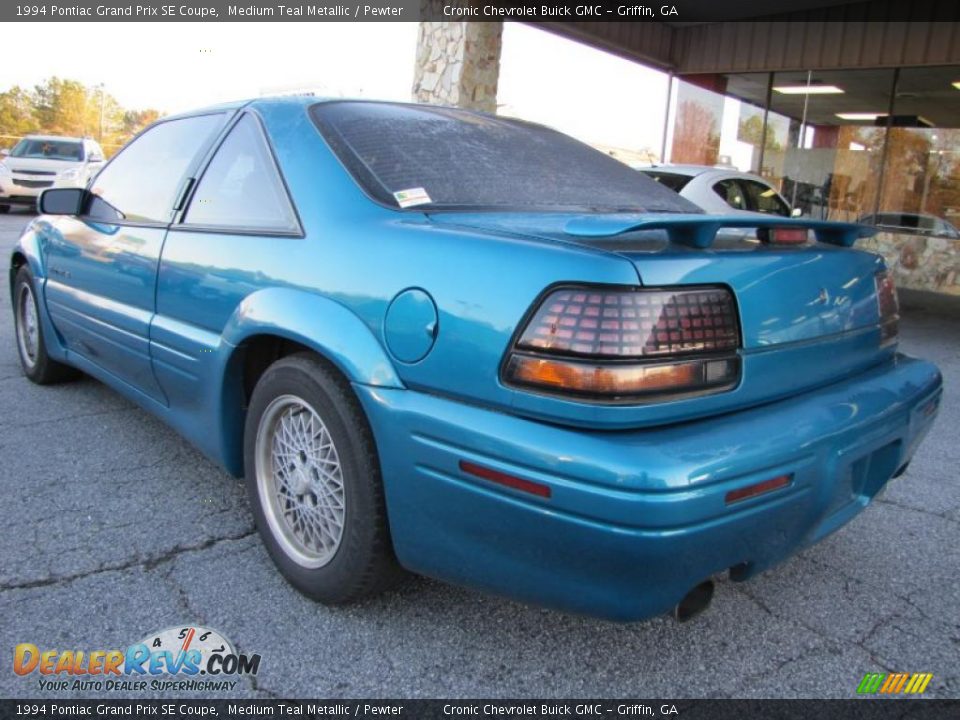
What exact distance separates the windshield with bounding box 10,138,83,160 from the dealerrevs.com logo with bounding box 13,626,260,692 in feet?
57.0

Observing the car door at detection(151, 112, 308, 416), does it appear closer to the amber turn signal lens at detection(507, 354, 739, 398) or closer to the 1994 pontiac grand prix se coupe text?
the 1994 pontiac grand prix se coupe text

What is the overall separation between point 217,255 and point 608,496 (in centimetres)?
163

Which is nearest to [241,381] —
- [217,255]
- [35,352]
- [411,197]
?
[217,255]

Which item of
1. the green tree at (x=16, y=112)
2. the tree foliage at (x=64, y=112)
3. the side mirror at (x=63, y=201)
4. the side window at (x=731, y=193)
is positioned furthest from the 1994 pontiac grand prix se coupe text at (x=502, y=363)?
the green tree at (x=16, y=112)

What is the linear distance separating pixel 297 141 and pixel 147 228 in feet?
3.05

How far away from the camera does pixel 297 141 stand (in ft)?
8.06

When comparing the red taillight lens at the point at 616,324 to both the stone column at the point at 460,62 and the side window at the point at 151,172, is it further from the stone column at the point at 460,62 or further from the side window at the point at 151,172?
the stone column at the point at 460,62

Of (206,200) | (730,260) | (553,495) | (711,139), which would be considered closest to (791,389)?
(730,260)

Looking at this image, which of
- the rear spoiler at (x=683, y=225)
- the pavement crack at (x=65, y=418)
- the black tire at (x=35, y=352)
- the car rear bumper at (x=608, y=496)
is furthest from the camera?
the black tire at (x=35, y=352)

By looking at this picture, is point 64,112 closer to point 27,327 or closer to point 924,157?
point 924,157

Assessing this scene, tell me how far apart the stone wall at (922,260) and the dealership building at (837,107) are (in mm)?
17

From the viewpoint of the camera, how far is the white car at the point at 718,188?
24.6ft

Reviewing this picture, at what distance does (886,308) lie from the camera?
2453 millimetres

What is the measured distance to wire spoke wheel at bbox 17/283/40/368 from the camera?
4270 mm
